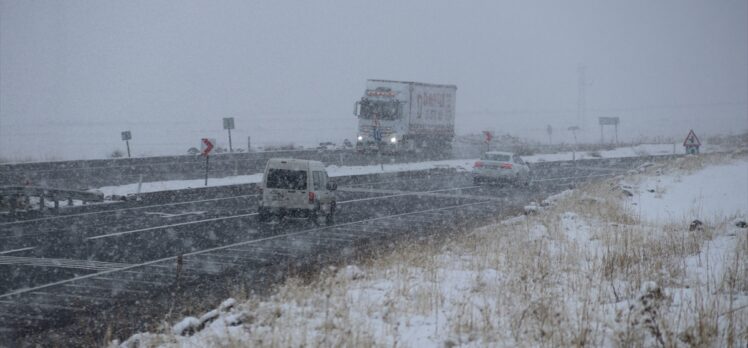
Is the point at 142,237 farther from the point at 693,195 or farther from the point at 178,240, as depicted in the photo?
the point at 693,195

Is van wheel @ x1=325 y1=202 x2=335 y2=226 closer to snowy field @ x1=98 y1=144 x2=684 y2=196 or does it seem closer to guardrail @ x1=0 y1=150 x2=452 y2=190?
snowy field @ x1=98 y1=144 x2=684 y2=196

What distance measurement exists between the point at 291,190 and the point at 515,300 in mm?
11440

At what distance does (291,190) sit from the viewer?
19.2 meters

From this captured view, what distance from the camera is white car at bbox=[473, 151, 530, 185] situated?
33.9m

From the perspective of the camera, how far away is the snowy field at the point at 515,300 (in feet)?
22.3

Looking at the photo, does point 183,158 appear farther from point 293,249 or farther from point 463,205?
point 293,249

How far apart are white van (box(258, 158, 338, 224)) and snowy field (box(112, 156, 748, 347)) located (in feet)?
18.2

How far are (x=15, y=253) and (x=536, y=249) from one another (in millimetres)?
10409

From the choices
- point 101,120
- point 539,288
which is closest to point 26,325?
point 539,288

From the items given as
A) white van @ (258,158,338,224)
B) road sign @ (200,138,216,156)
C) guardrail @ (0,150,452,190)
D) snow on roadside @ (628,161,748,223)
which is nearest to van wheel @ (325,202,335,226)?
white van @ (258,158,338,224)

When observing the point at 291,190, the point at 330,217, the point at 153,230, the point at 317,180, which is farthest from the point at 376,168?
the point at 153,230

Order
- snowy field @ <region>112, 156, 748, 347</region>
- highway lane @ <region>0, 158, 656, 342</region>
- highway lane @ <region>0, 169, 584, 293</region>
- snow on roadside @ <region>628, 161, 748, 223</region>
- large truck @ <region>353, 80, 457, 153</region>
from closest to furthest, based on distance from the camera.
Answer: snowy field @ <region>112, 156, 748, 347</region> < highway lane @ <region>0, 158, 656, 342</region> < highway lane @ <region>0, 169, 584, 293</region> < snow on roadside @ <region>628, 161, 748, 223</region> < large truck @ <region>353, 80, 457, 153</region>

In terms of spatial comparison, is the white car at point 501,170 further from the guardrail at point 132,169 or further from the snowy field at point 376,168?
the guardrail at point 132,169

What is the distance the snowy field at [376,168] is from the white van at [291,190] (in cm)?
983
